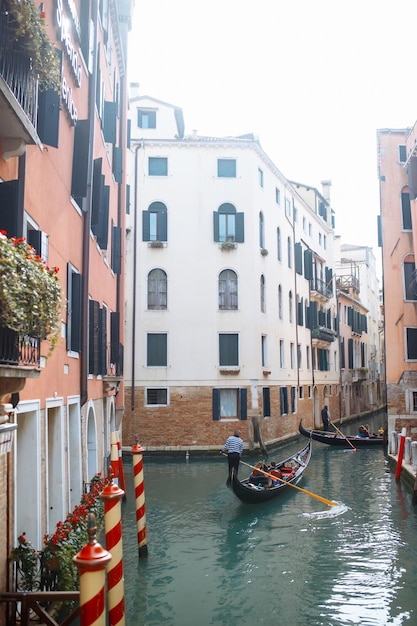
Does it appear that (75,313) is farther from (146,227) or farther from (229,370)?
(146,227)

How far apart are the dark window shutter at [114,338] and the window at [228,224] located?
917 cm

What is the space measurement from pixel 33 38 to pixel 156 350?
1798 centimetres

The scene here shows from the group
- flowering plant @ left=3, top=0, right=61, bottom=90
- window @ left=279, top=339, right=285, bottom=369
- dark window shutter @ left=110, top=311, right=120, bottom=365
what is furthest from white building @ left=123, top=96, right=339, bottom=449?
flowering plant @ left=3, top=0, right=61, bottom=90

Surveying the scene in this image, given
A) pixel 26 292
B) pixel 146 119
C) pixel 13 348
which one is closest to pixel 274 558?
pixel 13 348

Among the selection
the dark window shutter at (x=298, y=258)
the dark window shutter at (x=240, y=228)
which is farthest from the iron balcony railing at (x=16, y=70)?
the dark window shutter at (x=298, y=258)

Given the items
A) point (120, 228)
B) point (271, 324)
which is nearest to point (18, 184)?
point (120, 228)

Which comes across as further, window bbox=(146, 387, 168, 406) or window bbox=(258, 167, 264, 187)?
window bbox=(258, 167, 264, 187)

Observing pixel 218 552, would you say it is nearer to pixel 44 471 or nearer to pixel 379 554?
pixel 379 554

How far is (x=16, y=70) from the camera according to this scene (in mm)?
4668

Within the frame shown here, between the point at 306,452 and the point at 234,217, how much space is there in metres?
→ 9.03

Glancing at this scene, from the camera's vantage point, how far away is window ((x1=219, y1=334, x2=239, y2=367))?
22266 mm

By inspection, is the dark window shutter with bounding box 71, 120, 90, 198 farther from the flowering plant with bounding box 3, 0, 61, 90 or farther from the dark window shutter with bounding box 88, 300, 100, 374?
the flowering plant with bounding box 3, 0, 61, 90

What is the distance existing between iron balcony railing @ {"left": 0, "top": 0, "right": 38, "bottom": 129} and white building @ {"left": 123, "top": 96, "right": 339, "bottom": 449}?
17318mm

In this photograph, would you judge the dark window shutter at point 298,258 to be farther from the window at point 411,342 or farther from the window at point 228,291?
the window at point 411,342
